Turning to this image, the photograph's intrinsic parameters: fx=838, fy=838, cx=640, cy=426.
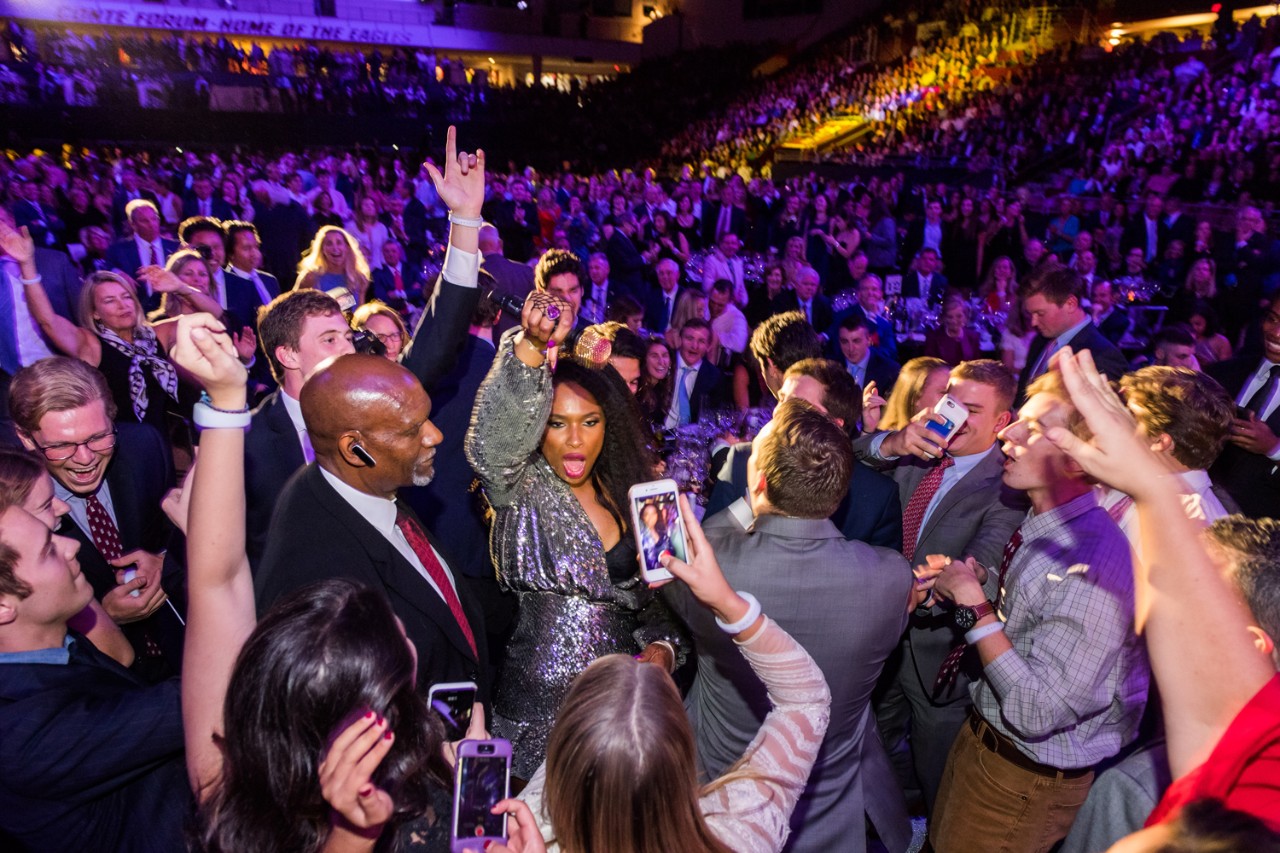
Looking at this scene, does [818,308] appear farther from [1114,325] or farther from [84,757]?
[84,757]

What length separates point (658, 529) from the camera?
5.36 ft

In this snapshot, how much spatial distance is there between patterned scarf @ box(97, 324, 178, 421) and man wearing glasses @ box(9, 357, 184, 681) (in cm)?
123

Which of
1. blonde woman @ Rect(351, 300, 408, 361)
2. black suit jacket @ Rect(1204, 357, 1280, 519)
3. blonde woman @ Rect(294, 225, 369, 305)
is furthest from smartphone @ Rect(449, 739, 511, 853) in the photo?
blonde woman @ Rect(294, 225, 369, 305)

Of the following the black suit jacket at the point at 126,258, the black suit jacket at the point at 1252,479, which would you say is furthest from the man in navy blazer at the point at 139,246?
the black suit jacket at the point at 1252,479

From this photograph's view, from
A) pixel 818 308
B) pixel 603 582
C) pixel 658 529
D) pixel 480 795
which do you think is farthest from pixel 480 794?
pixel 818 308

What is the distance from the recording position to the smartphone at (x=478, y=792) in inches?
45.4

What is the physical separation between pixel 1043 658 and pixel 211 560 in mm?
1712

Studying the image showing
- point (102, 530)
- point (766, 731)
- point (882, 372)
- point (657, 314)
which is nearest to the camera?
point (766, 731)

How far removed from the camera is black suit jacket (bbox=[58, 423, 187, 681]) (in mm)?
2199

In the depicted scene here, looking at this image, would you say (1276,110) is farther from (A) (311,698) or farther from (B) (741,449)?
(A) (311,698)

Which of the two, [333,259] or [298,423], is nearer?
[298,423]

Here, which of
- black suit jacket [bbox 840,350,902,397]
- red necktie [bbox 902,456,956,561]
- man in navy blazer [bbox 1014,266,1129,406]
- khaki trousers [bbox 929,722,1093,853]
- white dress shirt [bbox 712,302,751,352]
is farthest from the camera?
white dress shirt [bbox 712,302,751,352]

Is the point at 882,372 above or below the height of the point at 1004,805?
above

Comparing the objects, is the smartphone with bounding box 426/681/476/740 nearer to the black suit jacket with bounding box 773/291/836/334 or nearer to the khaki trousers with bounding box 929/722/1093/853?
the khaki trousers with bounding box 929/722/1093/853
